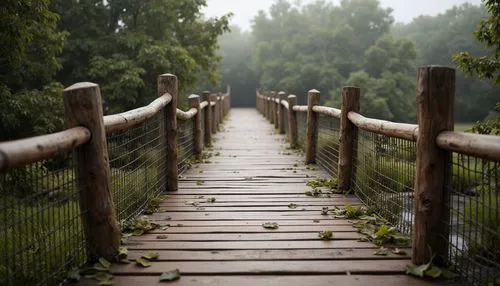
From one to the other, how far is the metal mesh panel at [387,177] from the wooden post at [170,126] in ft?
6.11

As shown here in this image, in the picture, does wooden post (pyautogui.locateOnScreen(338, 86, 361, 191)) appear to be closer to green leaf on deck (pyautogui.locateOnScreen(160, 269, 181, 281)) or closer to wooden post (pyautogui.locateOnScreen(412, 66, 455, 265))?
wooden post (pyautogui.locateOnScreen(412, 66, 455, 265))

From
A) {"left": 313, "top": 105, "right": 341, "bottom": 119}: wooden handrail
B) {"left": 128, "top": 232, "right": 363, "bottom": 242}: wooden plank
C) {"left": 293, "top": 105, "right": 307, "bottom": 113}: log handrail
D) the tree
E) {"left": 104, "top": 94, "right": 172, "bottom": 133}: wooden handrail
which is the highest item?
the tree

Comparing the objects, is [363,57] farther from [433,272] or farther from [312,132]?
[433,272]

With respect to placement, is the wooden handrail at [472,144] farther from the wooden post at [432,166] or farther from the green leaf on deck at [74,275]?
the green leaf on deck at [74,275]

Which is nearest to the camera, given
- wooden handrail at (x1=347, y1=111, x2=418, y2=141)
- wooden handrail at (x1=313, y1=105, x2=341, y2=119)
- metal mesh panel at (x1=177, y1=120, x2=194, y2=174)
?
wooden handrail at (x1=347, y1=111, x2=418, y2=141)

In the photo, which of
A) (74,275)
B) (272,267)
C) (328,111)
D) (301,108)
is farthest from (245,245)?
(301,108)

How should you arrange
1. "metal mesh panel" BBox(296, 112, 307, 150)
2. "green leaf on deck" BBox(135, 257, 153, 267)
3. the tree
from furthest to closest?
"metal mesh panel" BBox(296, 112, 307, 150) → the tree → "green leaf on deck" BBox(135, 257, 153, 267)

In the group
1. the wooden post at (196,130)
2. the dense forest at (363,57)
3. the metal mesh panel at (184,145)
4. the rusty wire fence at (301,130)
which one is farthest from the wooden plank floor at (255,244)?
Answer: the dense forest at (363,57)

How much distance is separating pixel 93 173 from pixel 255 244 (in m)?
1.14

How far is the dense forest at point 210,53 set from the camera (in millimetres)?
9797

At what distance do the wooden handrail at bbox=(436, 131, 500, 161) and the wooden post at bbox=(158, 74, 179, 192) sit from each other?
115 inches

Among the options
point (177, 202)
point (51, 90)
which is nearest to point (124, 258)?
point (177, 202)

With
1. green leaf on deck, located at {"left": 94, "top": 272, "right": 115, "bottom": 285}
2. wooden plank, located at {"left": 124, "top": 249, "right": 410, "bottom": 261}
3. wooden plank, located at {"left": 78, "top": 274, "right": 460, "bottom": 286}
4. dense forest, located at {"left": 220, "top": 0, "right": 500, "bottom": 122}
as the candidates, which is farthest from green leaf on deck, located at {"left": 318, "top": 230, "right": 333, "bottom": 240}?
dense forest, located at {"left": 220, "top": 0, "right": 500, "bottom": 122}

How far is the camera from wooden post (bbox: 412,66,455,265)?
2.54 m
